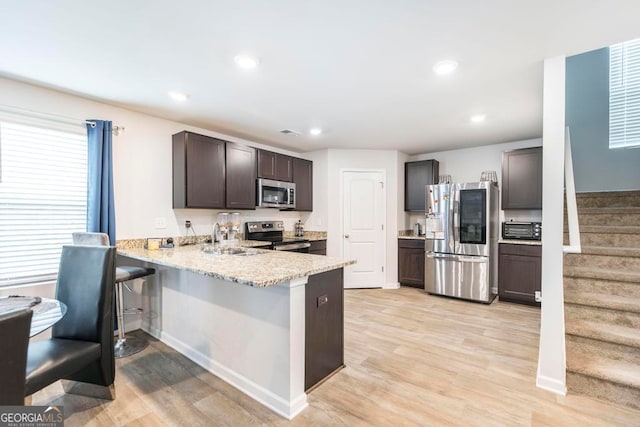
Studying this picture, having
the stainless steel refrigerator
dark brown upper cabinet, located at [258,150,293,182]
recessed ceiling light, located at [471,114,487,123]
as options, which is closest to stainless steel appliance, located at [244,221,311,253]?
dark brown upper cabinet, located at [258,150,293,182]

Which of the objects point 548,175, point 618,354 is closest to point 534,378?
point 618,354

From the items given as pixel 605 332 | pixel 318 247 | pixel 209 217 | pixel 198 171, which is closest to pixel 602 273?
pixel 605 332

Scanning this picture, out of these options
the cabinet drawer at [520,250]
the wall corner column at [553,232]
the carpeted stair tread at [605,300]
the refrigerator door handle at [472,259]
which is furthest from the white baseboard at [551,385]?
the cabinet drawer at [520,250]

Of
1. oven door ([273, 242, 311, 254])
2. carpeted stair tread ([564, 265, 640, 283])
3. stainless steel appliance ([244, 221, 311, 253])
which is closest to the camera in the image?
carpeted stair tread ([564, 265, 640, 283])

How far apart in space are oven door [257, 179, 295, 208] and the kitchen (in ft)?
1.22

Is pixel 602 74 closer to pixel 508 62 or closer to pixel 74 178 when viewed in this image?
pixel 508 62

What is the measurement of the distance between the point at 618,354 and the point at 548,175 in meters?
1.33

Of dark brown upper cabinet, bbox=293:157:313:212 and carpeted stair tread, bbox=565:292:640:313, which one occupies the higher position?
dark brown upper cabinet, bbox=293:157:313:212

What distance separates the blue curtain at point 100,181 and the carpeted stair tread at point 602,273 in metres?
4.19

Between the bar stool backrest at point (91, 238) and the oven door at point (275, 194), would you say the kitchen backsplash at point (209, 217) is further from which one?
the bar stool backrest at point (91, 238)

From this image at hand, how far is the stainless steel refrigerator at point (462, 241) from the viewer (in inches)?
161

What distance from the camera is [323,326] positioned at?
7.11ft

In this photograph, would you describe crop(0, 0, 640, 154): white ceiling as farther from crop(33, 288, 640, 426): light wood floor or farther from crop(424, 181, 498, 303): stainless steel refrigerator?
crop(33, 288, 640, 426): light wood floor

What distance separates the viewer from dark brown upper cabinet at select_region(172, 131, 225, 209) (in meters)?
A: 3.32
